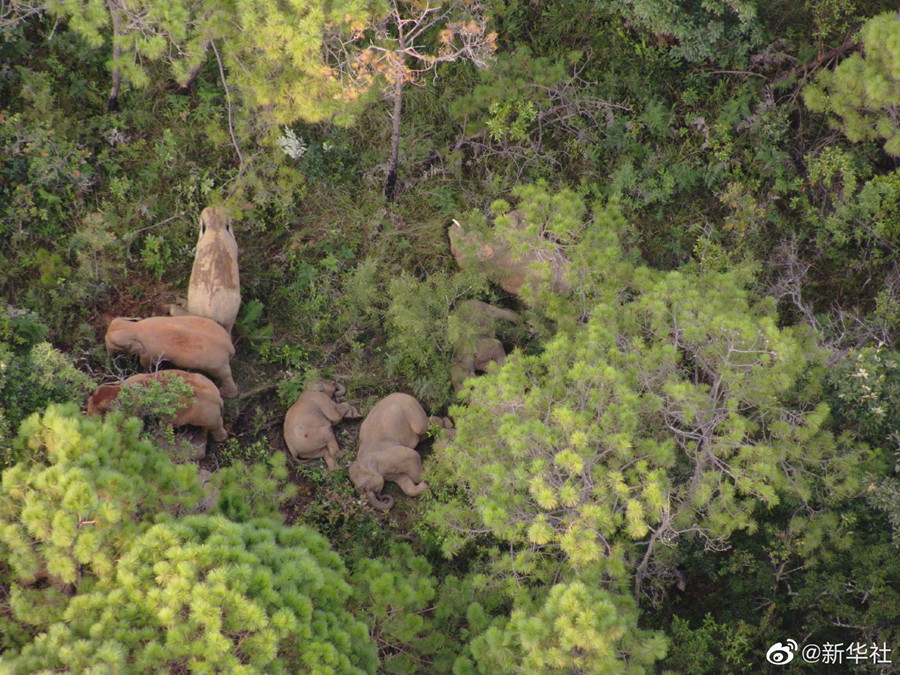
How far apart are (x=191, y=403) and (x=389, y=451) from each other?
237 cm

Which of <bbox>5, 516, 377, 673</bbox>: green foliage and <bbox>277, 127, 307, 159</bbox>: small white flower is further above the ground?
<bbox>277, 127, 307, 159</bbox>: small white flower

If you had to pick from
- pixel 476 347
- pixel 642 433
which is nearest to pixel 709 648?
pixel 642 433

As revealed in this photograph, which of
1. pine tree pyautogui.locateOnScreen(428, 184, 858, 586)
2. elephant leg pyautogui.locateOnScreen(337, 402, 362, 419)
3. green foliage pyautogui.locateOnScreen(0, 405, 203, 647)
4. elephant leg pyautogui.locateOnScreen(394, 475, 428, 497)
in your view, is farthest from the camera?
elephant leg pyautogui.locateOnScreen(337, 402, 362, 419)

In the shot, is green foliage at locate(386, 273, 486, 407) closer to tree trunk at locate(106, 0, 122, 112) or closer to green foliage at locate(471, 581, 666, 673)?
green foliage at locate(471, 581, 666, 673)

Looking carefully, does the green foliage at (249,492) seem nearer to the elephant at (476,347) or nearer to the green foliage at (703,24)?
the elephant at (476,347)

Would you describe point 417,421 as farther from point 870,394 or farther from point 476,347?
point 870,394

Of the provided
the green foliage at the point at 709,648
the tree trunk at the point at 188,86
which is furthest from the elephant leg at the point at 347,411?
the tree trunk at the point at 188,86

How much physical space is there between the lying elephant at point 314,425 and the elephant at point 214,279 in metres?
1.41

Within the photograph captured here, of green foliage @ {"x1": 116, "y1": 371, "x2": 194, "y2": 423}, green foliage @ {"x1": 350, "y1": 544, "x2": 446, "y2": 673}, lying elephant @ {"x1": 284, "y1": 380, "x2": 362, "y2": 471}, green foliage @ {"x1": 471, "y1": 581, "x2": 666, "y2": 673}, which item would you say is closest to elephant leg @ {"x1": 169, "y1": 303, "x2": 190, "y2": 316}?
green foliage @ {"x1": 116, "y1": 371, "x2": 194, "y2": 423}

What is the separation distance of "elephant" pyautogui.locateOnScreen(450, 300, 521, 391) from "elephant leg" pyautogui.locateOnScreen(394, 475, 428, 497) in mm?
1323

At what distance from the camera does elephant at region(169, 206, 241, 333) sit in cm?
953

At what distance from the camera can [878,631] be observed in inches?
299

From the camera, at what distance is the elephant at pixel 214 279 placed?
9531 mm

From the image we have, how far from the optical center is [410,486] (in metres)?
9.32
